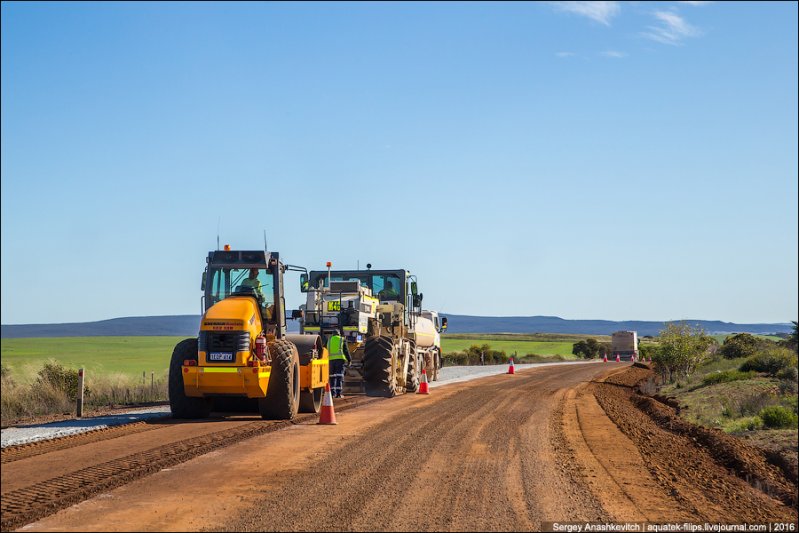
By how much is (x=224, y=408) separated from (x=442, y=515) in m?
11.4

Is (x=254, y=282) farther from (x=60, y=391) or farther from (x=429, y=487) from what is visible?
(x=429, y=487)

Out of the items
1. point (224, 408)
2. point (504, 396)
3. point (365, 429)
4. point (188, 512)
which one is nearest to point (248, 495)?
point (188, 512)

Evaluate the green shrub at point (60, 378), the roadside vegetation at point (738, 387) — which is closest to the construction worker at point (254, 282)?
the green shrub at point (60, 378)

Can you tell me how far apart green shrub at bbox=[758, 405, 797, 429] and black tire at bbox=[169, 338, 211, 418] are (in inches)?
455

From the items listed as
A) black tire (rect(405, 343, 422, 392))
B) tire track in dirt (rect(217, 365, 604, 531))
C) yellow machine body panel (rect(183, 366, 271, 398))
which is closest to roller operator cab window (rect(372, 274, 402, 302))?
black tire (rect(405, 343, 422, 392))

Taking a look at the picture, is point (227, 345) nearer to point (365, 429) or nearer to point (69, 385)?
point (365, 429)

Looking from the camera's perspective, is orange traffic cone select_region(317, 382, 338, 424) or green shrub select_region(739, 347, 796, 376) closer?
orange traffic cone select_region(317, 382, 338, 424)

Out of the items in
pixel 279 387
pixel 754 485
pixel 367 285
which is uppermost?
pixel 367 285

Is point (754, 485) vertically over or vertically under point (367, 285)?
under

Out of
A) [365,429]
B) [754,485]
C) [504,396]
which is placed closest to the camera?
[754,485]

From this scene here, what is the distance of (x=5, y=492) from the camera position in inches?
380

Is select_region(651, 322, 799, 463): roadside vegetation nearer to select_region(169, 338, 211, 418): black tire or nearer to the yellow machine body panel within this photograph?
the yellow machine body panel

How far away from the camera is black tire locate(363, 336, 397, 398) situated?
24.7 m

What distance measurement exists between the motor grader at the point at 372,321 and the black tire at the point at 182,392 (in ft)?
A: 19.9
